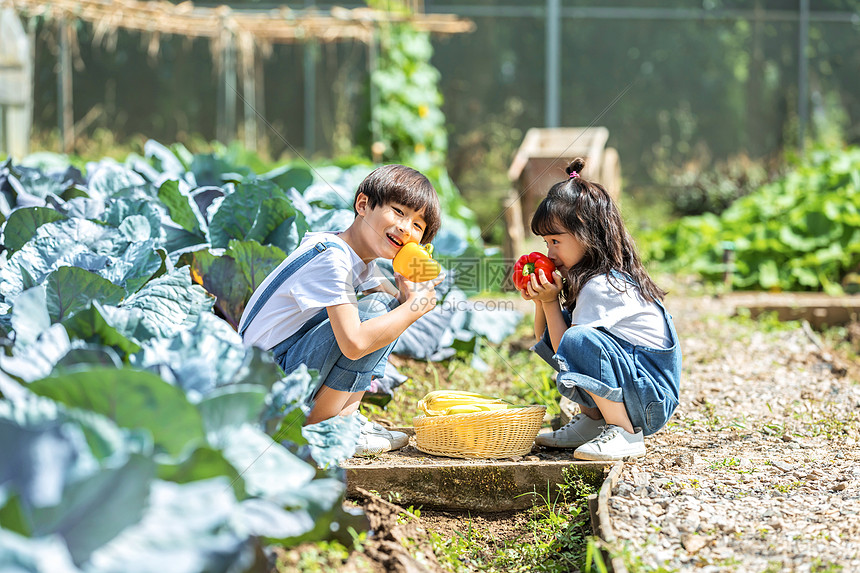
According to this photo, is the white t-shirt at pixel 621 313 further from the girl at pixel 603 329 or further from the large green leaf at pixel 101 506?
the large green leaf at pixel 101 506

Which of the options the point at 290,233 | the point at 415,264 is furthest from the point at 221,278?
the point at 415,264

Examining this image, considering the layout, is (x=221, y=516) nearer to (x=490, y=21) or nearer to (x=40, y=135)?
(x=40, y=135)

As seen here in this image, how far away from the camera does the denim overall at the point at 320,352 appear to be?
192 centimetres

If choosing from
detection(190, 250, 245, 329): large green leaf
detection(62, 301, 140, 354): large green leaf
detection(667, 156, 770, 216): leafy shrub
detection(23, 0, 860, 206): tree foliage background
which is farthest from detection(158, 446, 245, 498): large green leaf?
detection(23, 0, 860, 206): tree foliage background

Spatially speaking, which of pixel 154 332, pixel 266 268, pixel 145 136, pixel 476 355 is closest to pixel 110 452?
pixel 154 332

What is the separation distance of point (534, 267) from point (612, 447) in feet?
1.73

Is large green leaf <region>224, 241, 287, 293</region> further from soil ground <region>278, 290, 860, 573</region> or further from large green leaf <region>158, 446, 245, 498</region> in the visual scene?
large green leaf <region>158, 446, 245, 498</region>

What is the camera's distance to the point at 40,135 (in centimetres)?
767

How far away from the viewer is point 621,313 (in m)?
2.00

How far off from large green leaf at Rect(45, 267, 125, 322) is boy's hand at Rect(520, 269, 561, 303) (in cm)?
106

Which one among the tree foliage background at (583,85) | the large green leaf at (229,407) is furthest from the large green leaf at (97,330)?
the tree foliage background at (583,85)

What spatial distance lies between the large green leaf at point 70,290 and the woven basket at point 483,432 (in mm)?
876

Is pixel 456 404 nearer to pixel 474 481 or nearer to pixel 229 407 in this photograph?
pixel 474 481

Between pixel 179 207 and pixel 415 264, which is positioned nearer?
pixel 415 264
